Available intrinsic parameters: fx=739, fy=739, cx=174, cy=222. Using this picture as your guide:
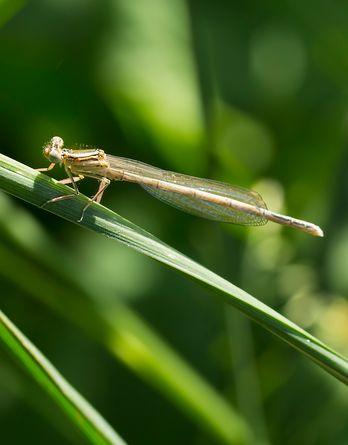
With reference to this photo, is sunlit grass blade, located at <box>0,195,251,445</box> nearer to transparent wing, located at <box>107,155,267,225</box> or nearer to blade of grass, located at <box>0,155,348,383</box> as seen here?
transparent wing, located at <box>107,155,267,225</box>

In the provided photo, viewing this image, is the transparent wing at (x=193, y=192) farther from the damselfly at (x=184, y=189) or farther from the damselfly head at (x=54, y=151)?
the damselfly head at (x=54, y=151)

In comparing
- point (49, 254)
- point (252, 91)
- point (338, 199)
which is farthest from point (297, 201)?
point (49, 254)

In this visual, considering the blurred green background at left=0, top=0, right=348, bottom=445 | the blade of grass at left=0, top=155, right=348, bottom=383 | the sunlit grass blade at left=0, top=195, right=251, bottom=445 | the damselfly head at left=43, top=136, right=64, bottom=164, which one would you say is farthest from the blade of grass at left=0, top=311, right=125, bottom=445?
the damselfly head at left=43, top=136, right=64, bottom=164

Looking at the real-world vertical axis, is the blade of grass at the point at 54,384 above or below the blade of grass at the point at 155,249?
below

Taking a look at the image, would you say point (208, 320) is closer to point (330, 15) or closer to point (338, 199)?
point (338, 199)

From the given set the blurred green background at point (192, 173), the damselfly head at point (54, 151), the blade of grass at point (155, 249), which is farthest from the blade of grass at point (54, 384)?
the damselfly head at point (54, 151)
